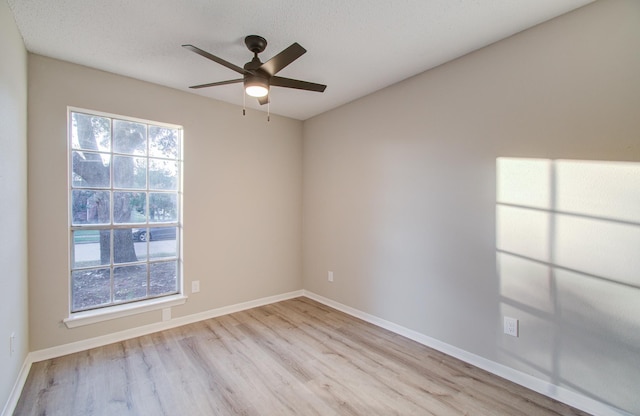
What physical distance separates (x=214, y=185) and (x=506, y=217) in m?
2.96

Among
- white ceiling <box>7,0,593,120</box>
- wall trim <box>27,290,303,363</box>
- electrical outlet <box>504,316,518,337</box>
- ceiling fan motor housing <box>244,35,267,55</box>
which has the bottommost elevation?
wall trim <box>27,290,303,363</box>

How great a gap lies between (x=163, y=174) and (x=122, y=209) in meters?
0.53

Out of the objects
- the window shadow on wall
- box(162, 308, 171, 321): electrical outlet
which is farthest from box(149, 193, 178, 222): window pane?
the window shadow on wall

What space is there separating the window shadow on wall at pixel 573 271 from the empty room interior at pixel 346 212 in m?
0.01

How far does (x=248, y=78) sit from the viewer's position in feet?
6.82

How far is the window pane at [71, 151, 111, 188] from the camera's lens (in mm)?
2691

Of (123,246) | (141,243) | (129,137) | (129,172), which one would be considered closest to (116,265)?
(123,246)

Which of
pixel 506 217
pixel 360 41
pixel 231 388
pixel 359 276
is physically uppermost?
pixel 360 41

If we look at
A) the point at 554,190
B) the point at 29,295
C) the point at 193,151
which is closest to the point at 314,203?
the point at 193,151

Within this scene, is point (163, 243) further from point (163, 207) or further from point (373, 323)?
point (373, 323)

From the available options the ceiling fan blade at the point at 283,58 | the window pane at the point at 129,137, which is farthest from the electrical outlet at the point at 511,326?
the window pane at the point at 129,137

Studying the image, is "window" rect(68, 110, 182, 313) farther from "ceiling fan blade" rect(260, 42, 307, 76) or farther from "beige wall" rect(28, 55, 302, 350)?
"ceiling fan blade" rect(260, 42, 307, 76)

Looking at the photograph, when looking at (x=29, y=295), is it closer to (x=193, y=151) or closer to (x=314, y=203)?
(x=193, y=151)

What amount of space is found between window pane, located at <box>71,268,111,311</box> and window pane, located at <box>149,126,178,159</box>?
4.24ft
